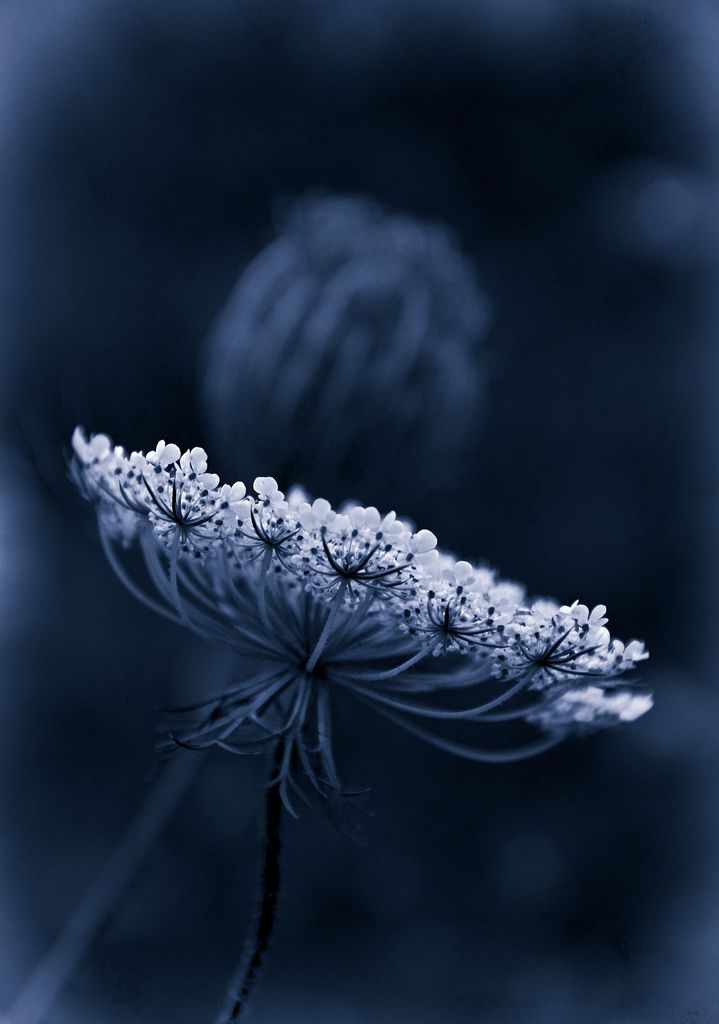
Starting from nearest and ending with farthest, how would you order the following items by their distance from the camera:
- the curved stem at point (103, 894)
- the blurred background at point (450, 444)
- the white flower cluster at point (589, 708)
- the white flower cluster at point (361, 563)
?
the white flower cluster at point (361, 563) < the white flower cluster at point (589, 708) < the curved stem at point (103, 894) < the blurred background at point (450, 444)

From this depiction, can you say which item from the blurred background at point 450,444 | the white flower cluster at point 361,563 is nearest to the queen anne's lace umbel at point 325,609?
the white flower cluster at point 361,563

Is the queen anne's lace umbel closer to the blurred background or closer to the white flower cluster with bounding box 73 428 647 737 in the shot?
the white flower cluster with bounding box 73 428 647 737

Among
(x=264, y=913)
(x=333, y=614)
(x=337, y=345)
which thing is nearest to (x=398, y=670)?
(x=333, y=614)

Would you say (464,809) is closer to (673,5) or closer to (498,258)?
(498,258)

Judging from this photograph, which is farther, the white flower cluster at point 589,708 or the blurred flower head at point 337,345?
the blurred flower head at point 337,345

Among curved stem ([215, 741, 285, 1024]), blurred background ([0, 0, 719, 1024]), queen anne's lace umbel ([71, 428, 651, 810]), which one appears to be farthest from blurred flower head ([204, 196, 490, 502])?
curved stem ([215, 741, 285, 1024])

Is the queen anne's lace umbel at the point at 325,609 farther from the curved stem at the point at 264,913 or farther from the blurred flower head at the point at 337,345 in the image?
the blurred flower head at the point at 337,345
